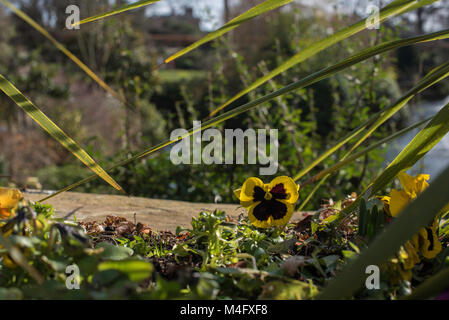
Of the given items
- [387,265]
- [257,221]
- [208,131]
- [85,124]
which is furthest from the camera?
[85,124]

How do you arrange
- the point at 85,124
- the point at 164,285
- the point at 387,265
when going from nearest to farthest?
1. the point at 164,285
2. the point at 387,265
3. the point at 85,124

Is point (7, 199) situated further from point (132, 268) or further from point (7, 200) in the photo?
point (132, 268)

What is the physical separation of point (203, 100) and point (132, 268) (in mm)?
→ 5065

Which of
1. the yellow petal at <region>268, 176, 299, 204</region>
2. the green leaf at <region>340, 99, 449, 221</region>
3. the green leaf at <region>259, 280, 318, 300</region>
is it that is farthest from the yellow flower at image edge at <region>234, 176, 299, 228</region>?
the green leaf at <region>259, 280, 318, 300</region>

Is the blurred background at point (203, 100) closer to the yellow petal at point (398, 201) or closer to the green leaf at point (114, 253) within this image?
the green leaf at point (114, 253)

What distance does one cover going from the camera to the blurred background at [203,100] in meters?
2.75

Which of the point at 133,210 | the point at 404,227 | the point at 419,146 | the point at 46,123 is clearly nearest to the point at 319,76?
the point at 419,146

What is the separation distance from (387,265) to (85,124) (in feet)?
27.8

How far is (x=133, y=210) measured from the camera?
1.46 metres

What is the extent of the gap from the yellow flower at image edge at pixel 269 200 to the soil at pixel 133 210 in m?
0.33

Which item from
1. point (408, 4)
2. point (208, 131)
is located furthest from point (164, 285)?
point (208, 131)

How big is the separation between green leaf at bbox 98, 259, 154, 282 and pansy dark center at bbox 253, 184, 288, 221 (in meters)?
0.43

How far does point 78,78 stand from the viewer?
13.2 m

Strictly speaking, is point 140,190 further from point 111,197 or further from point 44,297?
point 44,297
